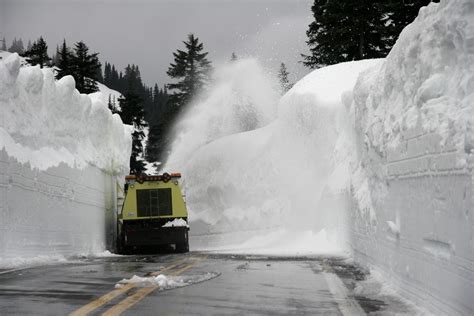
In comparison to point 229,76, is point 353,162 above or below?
below

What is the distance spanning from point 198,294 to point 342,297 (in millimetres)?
1856

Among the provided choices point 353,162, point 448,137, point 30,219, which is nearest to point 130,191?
point 30,219

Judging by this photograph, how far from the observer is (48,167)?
57.9ft

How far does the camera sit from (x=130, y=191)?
22969mm

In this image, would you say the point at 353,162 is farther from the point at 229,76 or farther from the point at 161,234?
the point at 229,76

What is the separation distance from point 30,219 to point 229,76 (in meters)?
27.4

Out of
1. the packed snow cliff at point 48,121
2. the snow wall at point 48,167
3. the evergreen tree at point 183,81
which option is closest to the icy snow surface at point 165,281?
the snow wall at point 48,167

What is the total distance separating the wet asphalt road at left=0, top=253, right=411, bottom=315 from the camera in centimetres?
676

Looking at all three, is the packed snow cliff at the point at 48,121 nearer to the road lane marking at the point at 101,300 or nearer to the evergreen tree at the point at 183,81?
the road lane marking at the point at 101,300

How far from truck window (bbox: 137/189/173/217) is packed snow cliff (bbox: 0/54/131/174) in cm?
237

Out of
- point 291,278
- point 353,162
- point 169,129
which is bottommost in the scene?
point 291,278

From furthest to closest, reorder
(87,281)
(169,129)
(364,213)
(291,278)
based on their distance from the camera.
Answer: (169,129) < (364,213) < (291,278) < (87,281)

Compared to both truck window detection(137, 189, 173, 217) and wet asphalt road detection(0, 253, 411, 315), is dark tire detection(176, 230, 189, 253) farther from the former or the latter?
wet asphalt road detection(0, 253, 411, 315)

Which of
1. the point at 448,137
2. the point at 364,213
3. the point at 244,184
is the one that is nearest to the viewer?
the point at 448,137
